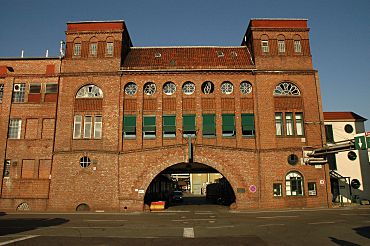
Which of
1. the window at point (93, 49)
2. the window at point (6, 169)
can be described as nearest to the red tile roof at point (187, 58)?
the window at point (93, 49)

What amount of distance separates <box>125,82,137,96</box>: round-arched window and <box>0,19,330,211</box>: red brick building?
→ 149mm

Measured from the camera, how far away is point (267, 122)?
30.4 metres

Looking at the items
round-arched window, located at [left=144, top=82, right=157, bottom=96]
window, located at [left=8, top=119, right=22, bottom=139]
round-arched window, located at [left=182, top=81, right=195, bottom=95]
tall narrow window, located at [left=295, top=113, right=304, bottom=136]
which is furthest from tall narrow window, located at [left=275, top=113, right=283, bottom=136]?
window, located at [left=8, top=119, right=22, bottom=139]

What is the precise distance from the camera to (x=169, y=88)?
31734 millimetres

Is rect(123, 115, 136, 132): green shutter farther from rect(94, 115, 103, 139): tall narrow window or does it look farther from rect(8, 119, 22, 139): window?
rect(8, 119, 22, 139): window

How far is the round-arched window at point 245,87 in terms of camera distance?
31.5 metres

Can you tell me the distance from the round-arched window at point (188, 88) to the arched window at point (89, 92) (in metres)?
8.67

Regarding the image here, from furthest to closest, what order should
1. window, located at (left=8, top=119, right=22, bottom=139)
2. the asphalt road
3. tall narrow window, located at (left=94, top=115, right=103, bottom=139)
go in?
window, located at (left=8, top=119, right=22, bottom=139) → tall narrow window, located at (left=94, top=115, right=103, bottom=139) → the asphalt road

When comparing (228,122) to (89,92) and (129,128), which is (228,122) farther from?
(89,92)

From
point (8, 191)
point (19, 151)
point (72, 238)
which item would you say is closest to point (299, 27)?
point (72, 238)

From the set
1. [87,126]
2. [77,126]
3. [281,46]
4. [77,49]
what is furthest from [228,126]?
[77,49]

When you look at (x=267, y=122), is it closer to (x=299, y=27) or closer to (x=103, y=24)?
(x=299, y=27)

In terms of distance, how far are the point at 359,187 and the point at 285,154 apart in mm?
12805

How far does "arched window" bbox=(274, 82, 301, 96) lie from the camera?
31422mm
